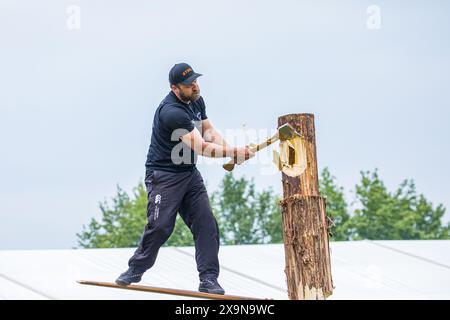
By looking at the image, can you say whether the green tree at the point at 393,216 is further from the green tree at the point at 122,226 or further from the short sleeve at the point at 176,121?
the short sleeve at the point at 176,121

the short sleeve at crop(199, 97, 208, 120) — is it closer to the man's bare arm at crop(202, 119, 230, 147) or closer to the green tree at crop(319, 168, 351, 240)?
the man's bare arm at crop(202, 119, 230, 147)

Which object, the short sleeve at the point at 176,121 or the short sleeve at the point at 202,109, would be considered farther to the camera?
Answer: the short sleeve at the point at 202,109

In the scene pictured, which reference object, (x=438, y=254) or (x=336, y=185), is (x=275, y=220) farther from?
(x=438, y=254)

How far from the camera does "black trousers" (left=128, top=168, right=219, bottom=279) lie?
438 inches

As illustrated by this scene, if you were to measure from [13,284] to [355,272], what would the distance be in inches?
196

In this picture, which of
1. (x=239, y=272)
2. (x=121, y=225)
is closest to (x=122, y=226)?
(x=121, y=225)

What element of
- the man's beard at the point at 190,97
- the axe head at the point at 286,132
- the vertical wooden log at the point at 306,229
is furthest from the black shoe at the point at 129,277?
the axe head at the point at 286,132

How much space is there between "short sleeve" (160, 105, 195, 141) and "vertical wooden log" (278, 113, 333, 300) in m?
0.88

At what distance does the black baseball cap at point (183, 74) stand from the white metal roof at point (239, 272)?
3.48 meters

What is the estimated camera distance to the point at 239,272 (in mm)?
15656

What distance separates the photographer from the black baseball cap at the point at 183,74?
10969 mm

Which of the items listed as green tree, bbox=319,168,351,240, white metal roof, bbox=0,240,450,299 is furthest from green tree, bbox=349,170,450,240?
white metal roof, bbox=0,240,450,299

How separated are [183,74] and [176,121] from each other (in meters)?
0.47
